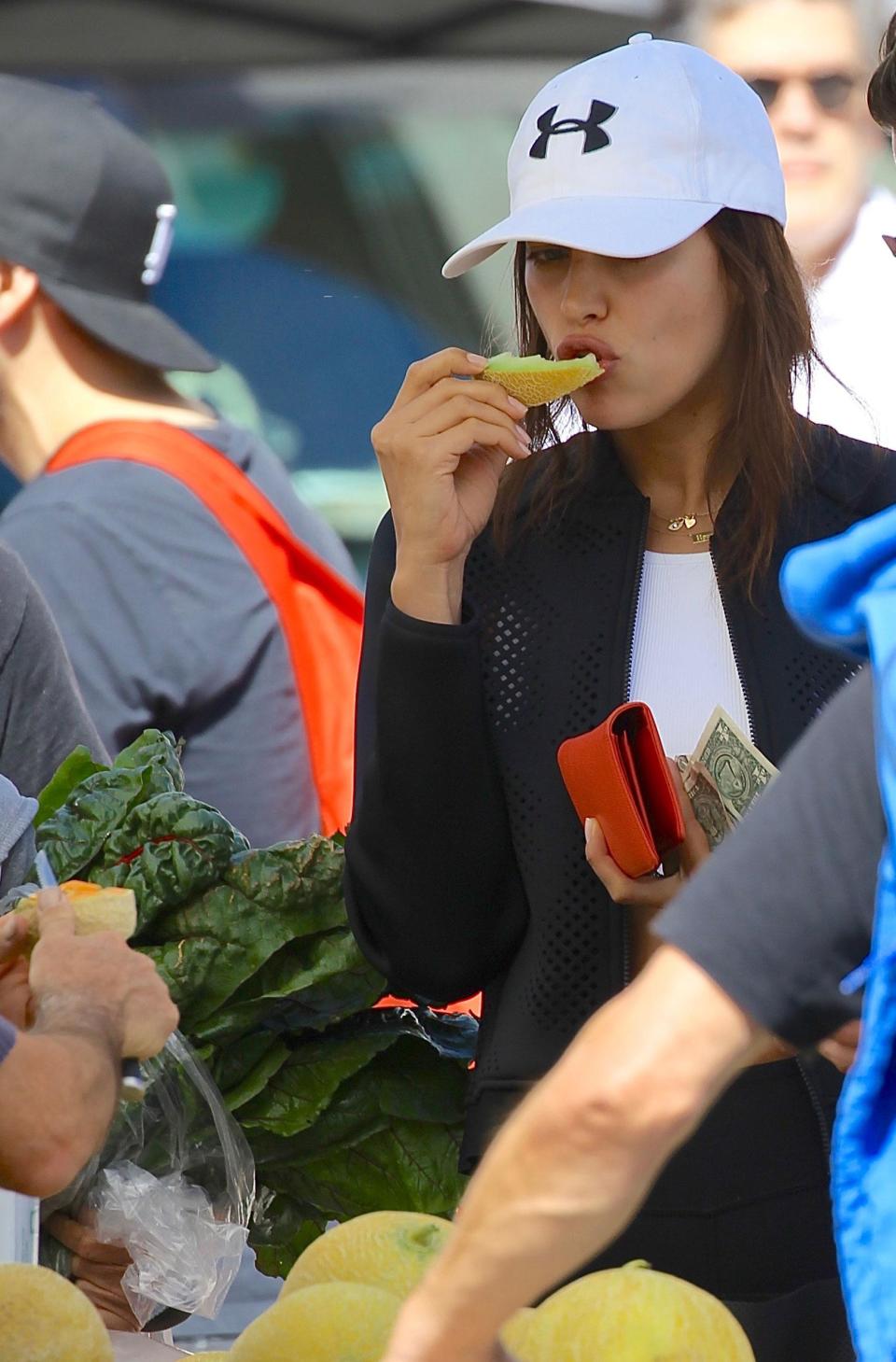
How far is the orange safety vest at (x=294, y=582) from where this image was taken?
357cm

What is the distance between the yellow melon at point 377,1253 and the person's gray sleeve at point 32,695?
1.18 meters

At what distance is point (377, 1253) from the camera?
1743 mm

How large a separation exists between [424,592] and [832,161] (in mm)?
2251

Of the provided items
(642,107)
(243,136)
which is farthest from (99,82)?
(642,107)

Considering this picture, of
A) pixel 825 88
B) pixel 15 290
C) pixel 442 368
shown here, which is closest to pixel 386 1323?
pixel 442 368

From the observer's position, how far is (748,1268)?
6.49 feet

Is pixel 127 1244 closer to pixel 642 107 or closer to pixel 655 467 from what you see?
pixel 655 467

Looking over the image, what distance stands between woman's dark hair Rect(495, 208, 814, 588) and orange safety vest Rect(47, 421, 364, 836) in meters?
1.29

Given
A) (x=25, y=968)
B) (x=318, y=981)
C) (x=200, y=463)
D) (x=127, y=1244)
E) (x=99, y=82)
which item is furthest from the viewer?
(x=99, y=82)

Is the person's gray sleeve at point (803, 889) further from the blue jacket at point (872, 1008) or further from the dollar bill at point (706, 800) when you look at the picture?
the dollar bill at point (706, 800)

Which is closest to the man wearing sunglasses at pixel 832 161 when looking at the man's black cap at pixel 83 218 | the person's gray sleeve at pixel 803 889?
the man's black cap at pixel 83 218

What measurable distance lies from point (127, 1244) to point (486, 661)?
717mm

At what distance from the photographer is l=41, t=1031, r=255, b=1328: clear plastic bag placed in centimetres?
196

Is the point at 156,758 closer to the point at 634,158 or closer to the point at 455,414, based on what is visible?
the point at 455,414
